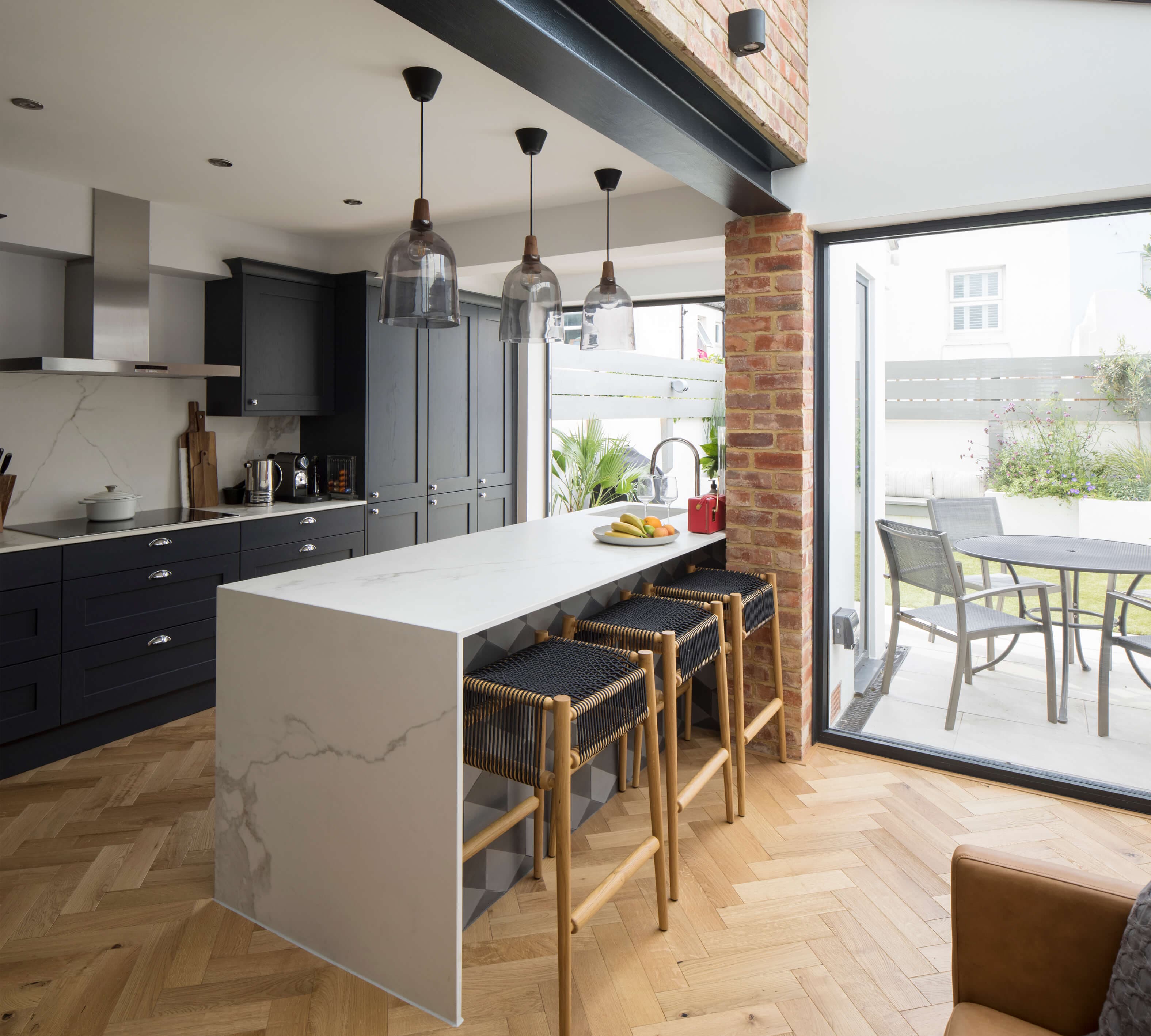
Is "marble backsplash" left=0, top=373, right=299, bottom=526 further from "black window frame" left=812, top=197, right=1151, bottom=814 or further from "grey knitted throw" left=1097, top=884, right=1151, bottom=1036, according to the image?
"grey knitted throw" left=1097, top=884, right=1151, bottom=1036

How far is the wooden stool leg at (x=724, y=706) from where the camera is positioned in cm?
255

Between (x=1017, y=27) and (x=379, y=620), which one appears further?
(x=1017, y=27)

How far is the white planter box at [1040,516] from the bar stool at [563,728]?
1725mm

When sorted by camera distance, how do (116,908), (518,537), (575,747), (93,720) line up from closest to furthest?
(575,747)
(116,908)
(518,537)
(93,720)

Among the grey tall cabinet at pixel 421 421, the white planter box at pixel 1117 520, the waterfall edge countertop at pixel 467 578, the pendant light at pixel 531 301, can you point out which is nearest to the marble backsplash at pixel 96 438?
the grey tall cabinet at pixel 421 421

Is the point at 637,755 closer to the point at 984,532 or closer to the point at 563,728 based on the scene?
the point at 563,728

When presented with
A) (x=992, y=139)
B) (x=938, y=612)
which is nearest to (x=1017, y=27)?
(x=992, y=139)

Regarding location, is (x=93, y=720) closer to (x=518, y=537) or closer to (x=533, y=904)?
(x=518, y=537)

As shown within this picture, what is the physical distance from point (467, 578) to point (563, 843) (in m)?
0.83

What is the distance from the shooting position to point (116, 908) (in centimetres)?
225

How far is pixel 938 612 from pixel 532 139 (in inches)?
94.5

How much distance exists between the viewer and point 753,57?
2381 millimetres

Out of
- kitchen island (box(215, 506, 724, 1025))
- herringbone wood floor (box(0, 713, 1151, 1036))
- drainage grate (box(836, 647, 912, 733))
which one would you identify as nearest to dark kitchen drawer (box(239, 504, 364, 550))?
herringbone wood floor (box(0, 713, 1151, 1036))

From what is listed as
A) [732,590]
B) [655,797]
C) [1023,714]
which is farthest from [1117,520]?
[655,797]
